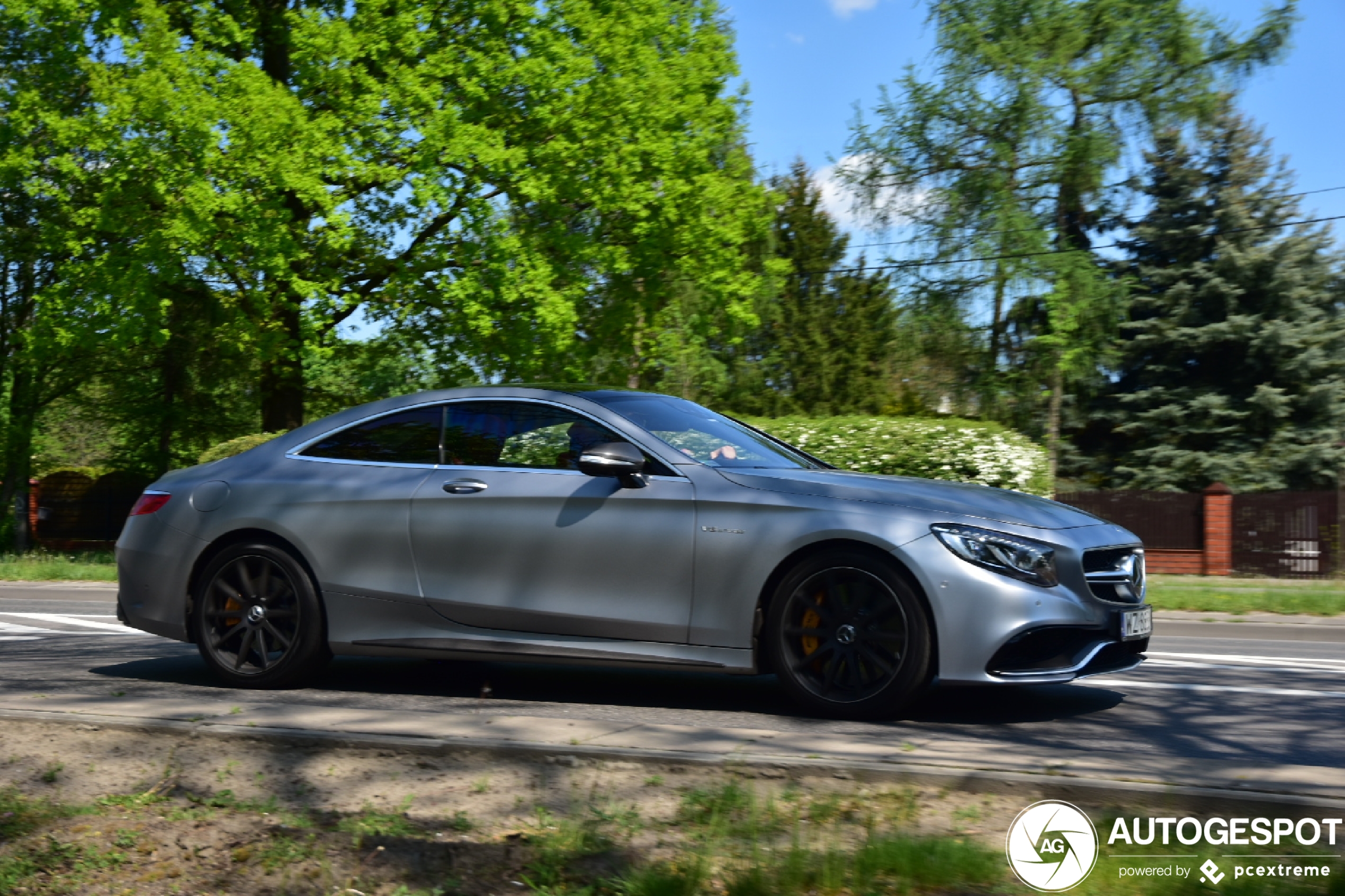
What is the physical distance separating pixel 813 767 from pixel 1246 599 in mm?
13256

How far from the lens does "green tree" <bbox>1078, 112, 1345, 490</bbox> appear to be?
111 feet

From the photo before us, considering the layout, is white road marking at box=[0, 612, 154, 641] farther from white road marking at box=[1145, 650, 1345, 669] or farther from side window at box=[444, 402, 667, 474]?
white road marking at box=[1145, 650, 1345, 669]

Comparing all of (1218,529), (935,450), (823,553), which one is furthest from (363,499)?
(1218,529)

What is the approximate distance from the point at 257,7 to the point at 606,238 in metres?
7.51

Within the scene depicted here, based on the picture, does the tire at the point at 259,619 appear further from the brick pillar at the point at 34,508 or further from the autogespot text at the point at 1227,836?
the brick pillar at the point at 34,508

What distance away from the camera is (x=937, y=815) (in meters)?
3.97

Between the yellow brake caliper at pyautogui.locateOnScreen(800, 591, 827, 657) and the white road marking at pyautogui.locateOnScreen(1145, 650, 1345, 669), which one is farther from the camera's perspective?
the white road marking at pyautogui.locateOnScreen(1145, 650, 1345, 669)

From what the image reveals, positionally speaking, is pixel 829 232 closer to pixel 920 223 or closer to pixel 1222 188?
pixel 920 223

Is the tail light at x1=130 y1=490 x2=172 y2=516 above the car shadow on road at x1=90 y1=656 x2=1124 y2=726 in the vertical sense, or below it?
above

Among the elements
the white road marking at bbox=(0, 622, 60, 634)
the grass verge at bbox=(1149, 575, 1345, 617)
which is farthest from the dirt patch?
the grass verge at bbox=(1149, 575, 1345, 617)

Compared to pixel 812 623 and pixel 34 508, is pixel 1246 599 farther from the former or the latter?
pixel 34 508

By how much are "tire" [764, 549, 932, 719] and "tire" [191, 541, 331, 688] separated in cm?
236

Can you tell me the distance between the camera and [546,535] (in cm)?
625
